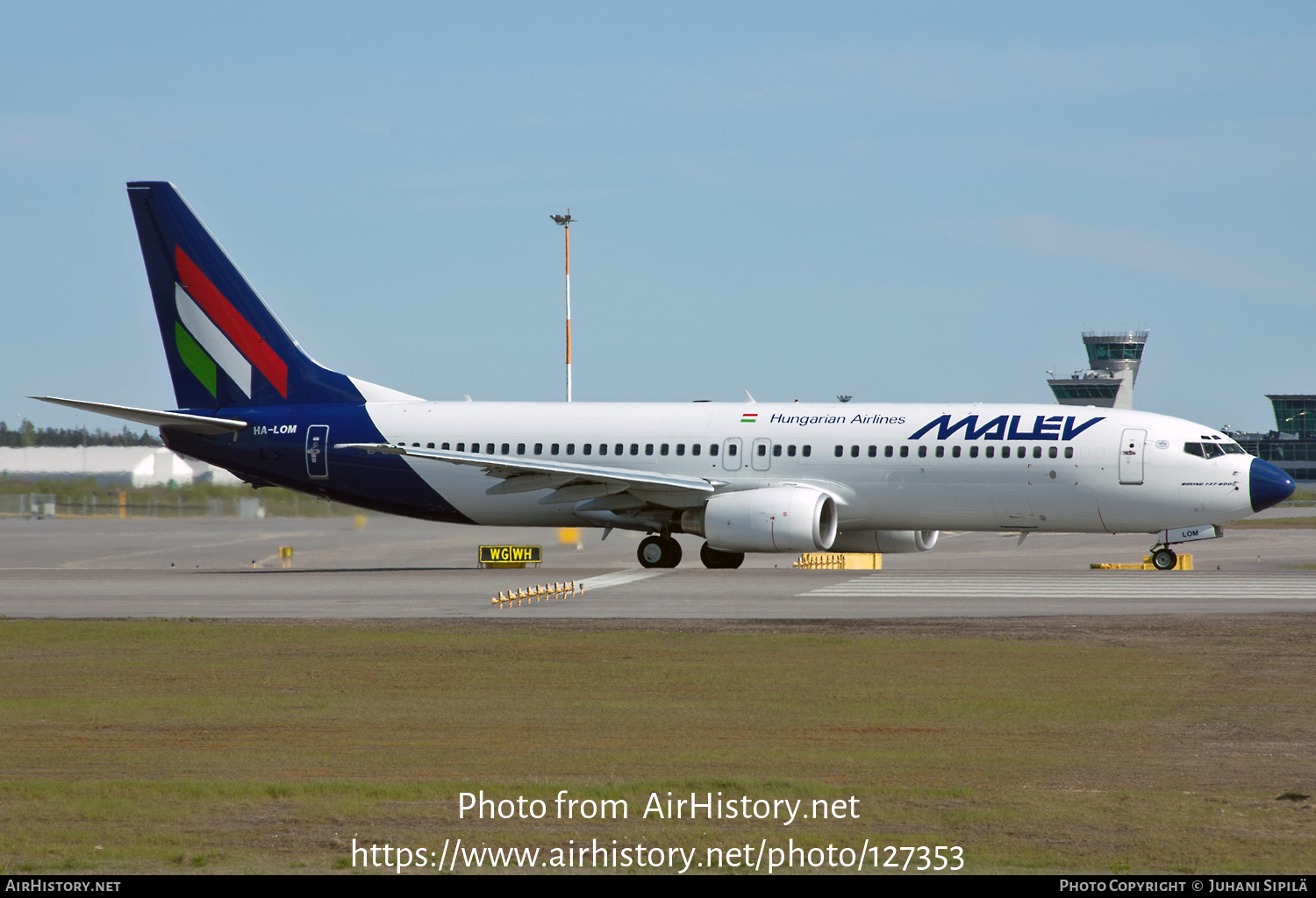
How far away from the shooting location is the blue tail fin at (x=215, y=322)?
36.0m

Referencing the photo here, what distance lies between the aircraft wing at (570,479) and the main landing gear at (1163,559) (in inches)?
403

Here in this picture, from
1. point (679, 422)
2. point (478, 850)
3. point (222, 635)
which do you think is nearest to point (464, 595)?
point (222, 635)

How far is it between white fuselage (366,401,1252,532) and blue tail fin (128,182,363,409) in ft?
7.09

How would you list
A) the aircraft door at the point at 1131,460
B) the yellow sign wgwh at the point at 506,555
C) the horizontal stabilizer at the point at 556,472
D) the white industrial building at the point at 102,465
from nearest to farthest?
the aircraft door at the point at 1131,460 < the horizontal stabilizer at the point at 556,472 < the yellow sign wgwh at the point at 506,555 < the white industrial building at the point at 102,465

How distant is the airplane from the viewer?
31500 mm

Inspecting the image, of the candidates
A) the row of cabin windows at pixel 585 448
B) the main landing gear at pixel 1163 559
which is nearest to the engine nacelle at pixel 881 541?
the row of cabin windows at pixel 585 448

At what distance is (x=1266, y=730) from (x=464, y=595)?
1671 cm

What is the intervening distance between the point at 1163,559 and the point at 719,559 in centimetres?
1036

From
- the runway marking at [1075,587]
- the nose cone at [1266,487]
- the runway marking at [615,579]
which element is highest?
the nose cone at [1266,487]

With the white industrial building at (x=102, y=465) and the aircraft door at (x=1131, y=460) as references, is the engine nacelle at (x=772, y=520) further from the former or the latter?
the white industrial building at (x=102, y=465)

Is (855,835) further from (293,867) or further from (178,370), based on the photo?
(178,370)

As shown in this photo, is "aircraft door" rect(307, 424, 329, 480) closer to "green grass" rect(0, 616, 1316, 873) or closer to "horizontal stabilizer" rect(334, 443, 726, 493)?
"horizontal stabilizer" rect(334, 443, 726, 493)

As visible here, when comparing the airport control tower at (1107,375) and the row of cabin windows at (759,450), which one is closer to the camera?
the row of cabin windows at (759,450)

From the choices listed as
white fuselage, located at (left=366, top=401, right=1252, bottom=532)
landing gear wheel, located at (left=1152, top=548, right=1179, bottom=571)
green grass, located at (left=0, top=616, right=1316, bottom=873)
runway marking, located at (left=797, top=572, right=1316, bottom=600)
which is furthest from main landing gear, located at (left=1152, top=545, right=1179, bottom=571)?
green grass, located at (left=0, top=616, right=1316, bottom=873)
